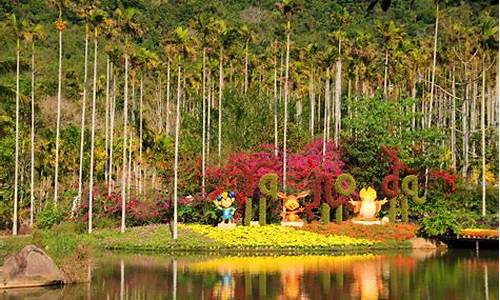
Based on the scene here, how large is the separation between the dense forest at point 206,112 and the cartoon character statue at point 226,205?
2535 mm

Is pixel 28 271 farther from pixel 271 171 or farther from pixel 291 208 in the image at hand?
pixel 271 171

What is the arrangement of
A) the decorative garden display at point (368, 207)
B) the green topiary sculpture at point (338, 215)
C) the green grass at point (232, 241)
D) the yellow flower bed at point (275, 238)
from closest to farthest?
the green grass at point (232, 241) < the yellow flower bed at point (275, 238) < the green topiary sculpture at point (338, 215) < the decorative garden display at point (368, 207)

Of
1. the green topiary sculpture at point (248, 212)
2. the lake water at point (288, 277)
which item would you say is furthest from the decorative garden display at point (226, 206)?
the lake water at point (288, 277)

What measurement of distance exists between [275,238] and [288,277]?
12.1 m

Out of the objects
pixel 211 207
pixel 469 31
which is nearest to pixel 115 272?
pixel 211 207

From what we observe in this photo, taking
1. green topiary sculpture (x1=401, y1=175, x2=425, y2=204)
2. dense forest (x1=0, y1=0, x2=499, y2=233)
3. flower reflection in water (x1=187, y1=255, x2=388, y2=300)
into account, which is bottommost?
flower reflection in water (x1=187, y1=255, x2=388, y2=300)

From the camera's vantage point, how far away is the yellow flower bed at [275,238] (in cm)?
3725

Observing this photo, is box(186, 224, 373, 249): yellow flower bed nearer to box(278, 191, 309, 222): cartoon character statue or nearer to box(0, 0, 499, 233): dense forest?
box(278, 191, 309, 222): cartoon character statue

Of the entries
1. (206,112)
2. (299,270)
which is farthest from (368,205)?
(206,112)

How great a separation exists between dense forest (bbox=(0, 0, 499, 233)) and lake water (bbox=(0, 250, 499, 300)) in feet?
25.8

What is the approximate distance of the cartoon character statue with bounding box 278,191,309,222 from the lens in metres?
41.5

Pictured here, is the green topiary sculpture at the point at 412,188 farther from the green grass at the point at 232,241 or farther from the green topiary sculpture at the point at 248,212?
the green topiary sculpture at the point at 248,212

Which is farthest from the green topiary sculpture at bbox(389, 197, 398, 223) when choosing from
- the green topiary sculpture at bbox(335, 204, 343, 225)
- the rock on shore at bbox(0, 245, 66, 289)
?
the rock on shore at bbox(0, 245, 66, 289)

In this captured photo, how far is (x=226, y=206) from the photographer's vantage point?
40750 millimetres
